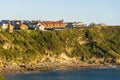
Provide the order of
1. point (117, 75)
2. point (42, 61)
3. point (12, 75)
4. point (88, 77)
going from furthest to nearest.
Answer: point (42, 61) → point (117, 75) → point (88, 77) → point (12, 75)

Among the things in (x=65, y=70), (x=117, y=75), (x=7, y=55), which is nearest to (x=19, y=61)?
(x=7, y=55)

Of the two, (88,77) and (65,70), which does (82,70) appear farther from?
(88,77)

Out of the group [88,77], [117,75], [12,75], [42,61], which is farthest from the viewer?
[42,61]

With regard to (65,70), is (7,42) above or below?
above

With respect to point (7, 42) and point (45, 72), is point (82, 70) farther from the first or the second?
point (7, 42)

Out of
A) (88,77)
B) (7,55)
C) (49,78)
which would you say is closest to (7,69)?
(7,55)

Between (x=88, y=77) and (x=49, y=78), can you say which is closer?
(x=49, y=78)
